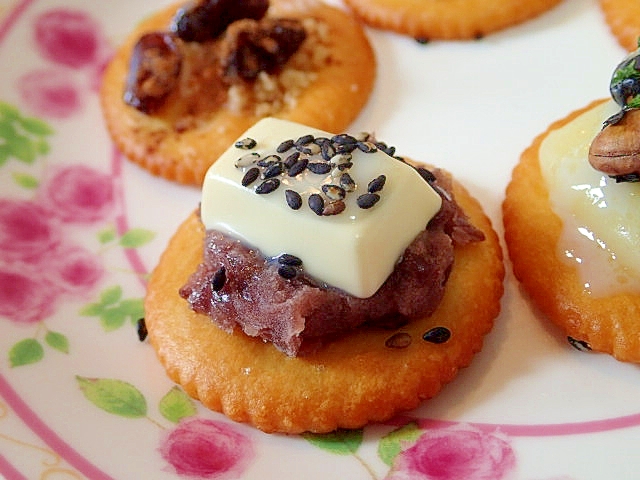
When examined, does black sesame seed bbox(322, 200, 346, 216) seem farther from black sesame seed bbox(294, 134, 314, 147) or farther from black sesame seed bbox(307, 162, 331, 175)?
black sesame seed bbox(294, 134, 314, 147)

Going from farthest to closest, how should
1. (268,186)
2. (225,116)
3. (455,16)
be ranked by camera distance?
1. (455,16)
2. (225,116)
3. (268,186)

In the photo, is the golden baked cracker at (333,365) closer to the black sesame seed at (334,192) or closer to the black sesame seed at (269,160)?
the black sesame seed at (334,192)

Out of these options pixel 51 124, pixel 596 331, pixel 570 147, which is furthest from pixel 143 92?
pixel 596 331

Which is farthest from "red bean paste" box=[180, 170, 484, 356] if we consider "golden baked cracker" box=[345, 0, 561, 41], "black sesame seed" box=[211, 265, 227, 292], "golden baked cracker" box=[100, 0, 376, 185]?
"golden baked cracker" box=[345, 0, 561, 41]

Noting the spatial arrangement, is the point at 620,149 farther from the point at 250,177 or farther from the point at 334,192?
the point at 250,177

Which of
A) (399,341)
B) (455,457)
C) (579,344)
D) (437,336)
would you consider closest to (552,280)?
(579,344)

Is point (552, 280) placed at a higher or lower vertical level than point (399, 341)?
higher
